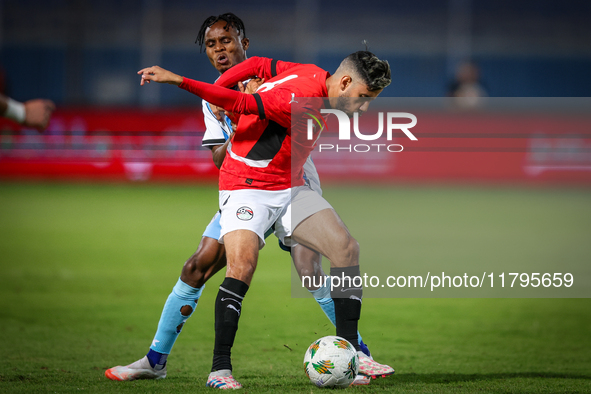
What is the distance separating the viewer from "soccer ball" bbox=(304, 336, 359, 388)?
11.7 feet

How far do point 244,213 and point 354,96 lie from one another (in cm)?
92

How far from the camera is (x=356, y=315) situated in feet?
12.7

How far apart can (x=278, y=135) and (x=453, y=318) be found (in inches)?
124

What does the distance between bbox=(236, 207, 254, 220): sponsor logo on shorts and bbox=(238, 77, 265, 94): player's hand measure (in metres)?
0.83

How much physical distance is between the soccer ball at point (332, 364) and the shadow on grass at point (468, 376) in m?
0.49

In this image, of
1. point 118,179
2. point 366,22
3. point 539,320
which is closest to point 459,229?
point 539,320

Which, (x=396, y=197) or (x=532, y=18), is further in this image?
(x=532, y=18)

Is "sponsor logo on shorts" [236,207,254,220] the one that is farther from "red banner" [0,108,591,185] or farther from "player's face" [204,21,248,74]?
"red banner" [0,108,591,185]

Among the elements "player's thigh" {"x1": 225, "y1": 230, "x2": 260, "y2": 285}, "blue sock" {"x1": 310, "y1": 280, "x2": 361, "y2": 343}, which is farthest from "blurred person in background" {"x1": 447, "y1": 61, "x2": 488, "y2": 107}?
"player's thigh" {"x1": 225, "y1": 230, "x2": 260, "y2": 285}

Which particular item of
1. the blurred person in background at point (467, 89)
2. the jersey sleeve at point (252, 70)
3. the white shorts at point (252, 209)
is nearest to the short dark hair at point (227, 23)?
the jersey sleeve at point (252, 70)

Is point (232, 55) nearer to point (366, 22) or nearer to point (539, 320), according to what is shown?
point (539, 320)

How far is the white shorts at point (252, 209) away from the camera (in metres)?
3.75

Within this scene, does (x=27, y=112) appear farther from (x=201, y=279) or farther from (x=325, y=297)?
(x=325, y=297)

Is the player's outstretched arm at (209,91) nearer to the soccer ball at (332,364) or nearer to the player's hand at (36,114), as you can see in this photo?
the player's hand at (36,114)
